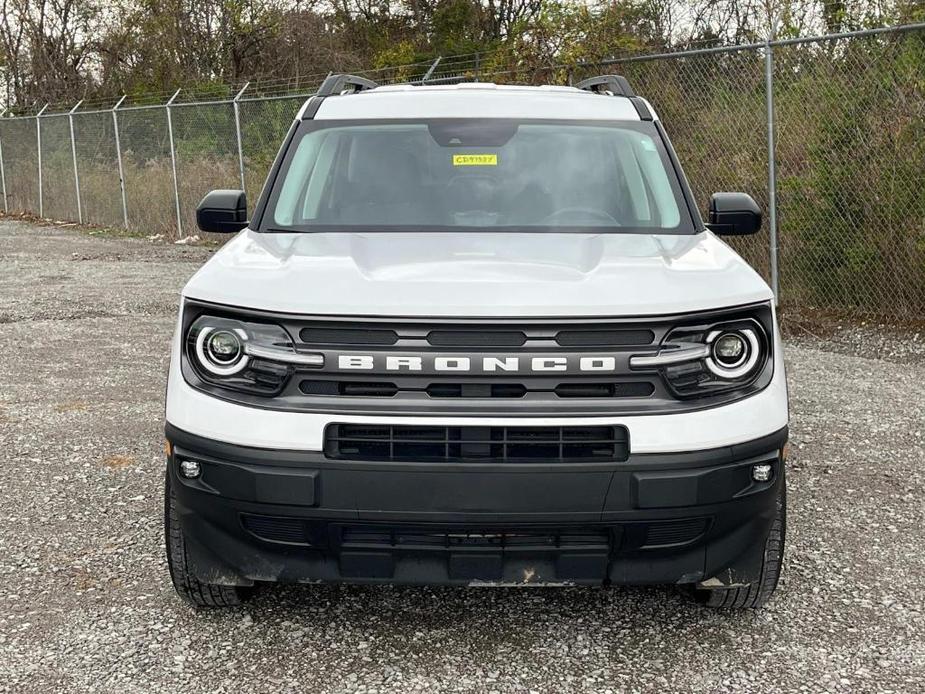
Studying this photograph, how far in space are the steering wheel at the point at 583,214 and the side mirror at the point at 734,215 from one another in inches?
22.1

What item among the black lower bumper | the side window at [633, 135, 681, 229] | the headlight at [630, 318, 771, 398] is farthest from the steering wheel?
the black lower bumper

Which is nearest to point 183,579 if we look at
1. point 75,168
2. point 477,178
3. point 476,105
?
point 477,178

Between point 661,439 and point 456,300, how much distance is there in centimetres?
70

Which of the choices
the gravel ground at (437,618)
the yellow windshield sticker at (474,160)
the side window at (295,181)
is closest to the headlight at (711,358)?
the gravel ground at (437,618)

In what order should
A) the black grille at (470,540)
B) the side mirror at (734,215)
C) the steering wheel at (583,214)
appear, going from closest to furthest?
the black grille at (470,540), the steering wheel at (583,214), the side mirror at (734,215)

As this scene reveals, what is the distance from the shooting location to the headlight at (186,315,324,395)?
3.03 m

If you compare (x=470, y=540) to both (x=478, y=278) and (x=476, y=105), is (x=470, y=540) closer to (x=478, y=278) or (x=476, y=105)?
(x=478, y=278)

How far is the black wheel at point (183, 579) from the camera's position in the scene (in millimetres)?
3373

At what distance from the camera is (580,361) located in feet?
9.75

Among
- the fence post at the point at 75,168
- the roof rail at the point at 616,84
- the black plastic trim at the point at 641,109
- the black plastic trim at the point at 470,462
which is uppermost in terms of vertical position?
the roof rail at the point at 616,84

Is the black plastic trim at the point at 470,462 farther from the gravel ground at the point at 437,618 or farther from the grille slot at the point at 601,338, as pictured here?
the gravel ground at the point at 437,618

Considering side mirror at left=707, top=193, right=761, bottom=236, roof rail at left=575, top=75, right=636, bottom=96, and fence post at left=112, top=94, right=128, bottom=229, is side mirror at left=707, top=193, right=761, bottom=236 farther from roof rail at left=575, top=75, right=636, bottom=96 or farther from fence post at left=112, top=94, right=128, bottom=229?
fence post at left=112, top=94, right=128, bottom=229

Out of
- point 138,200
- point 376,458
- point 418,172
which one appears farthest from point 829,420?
point 138,200

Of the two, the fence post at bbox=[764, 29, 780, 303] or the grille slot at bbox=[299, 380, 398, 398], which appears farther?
the fence post at bbox=[764, 29, 780, 303]
